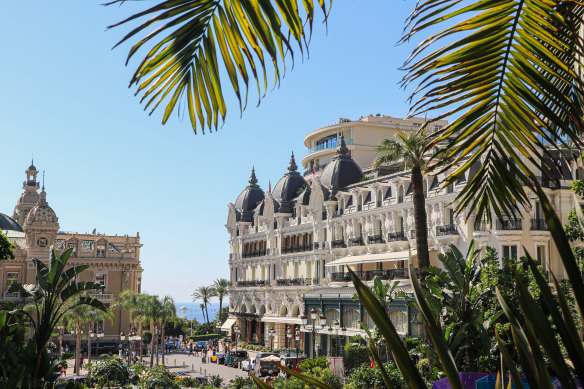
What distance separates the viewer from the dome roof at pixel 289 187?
67.0 meters

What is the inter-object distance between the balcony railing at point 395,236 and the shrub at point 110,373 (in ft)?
83.2

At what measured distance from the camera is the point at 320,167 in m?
77.6

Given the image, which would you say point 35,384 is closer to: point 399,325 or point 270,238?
point 399,325

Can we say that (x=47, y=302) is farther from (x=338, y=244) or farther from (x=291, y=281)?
(x=291, y=281)

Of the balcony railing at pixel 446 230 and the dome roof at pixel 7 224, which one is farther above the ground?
the dome roof at pixel 7 224

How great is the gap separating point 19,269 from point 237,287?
26.9 metres

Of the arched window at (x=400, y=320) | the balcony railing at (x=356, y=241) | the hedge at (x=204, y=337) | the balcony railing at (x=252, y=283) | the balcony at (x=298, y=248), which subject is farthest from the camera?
the hedge at (x=204, y=337)

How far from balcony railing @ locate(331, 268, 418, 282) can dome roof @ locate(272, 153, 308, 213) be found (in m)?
13.9

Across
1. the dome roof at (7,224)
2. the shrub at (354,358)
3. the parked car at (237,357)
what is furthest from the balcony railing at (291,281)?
the dome roof at (7,224)

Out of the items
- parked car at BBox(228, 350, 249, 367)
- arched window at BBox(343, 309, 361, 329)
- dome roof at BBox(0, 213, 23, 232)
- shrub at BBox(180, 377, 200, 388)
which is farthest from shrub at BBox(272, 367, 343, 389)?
dome roof at BBox(0, 213, 23, 232)

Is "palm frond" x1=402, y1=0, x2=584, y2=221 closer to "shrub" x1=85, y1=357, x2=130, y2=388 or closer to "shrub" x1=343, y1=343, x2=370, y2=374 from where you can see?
"shrub" x1=85, y1=357, x2=130, y2=388

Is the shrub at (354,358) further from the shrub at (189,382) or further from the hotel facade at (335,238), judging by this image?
the shrub at (189,382)

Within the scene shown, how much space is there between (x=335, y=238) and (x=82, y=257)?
39.9 metres

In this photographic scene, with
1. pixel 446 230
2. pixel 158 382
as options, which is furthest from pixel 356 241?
pixel 158 382
